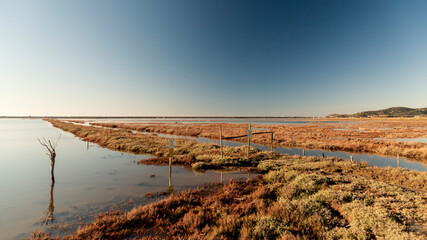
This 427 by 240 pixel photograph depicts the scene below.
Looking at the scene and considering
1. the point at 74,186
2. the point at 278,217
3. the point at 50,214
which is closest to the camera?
the point at 278,217

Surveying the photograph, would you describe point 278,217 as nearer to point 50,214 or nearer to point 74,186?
point 50,214

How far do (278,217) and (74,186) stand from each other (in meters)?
12.9

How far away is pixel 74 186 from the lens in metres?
11.4

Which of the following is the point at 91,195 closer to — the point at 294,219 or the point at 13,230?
the point at 13,230

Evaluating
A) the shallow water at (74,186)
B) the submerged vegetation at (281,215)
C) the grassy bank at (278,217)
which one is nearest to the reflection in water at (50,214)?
the shallow water at (74,186)

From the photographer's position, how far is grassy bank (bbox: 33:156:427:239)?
18.4 feet

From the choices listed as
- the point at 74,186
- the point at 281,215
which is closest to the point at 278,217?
the point at 281,215

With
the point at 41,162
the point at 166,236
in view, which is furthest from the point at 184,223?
the point at 41,162

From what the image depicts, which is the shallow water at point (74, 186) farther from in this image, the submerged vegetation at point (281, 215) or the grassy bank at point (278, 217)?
the grassy bank at point (278, 217)

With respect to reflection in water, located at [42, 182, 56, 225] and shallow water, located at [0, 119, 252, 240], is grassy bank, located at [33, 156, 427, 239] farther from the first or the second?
shallow water, located at [0, 119, 252, 240]

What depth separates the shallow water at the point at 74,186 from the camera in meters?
7.78

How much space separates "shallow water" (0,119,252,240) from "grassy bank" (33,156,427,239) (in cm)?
163

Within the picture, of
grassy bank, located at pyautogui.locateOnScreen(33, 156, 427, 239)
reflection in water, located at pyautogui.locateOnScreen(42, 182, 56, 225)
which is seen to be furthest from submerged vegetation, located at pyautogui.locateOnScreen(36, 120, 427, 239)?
reflection in water, located at pyautogui.locateOnScreen(42, 182, 56, 225)

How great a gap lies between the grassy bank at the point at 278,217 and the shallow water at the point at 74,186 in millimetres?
1627
